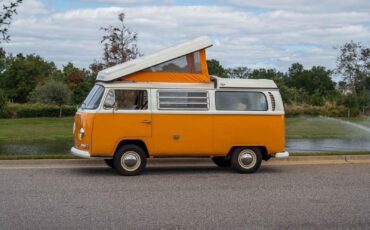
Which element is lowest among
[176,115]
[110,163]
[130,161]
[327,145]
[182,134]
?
[327,145]

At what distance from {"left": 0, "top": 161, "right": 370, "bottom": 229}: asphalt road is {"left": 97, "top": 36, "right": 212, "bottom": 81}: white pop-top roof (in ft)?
6.70

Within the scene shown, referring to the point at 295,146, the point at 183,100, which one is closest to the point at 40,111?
the point at 295,146

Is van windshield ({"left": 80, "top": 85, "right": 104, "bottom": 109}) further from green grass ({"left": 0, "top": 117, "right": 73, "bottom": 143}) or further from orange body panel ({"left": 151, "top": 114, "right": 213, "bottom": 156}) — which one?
green grass ({"left": 0, "top": 117, "right": 73, "bottom": 143})

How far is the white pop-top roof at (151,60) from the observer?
12430 millimetres

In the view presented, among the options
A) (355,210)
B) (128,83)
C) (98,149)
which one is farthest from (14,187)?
(355,210)

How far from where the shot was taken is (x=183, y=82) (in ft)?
42.3

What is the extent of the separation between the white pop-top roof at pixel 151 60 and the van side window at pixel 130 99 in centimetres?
34

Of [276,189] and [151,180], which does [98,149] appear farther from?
[276,189]

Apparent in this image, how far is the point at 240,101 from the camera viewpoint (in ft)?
42.9

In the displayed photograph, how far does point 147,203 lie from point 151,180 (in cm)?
246

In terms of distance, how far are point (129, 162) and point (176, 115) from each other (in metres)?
1.35

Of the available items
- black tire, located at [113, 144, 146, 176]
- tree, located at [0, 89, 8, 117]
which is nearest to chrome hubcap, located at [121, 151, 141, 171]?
black tire, located at [113, 144, 146, 176]

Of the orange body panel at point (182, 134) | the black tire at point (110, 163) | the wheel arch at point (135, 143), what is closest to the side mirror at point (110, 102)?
the wheel arch at point (135, 143)

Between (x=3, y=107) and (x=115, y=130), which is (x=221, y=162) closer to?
(x=115, y=130)
